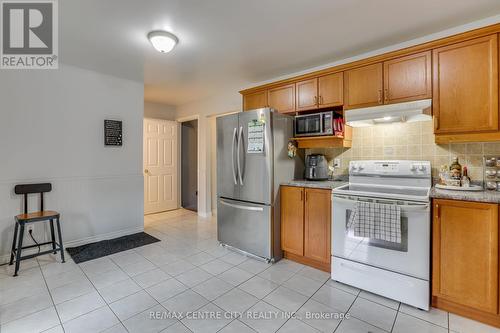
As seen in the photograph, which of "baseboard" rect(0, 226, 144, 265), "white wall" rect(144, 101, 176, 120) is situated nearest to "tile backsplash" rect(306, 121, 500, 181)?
"baseboard" rect(0, 226, 144, 265)

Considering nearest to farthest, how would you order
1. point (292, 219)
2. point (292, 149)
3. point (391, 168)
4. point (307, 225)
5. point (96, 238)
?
point (391, 168) < point (307, 225) < point (292, 219) < point (292, 149) < point (96, 238)

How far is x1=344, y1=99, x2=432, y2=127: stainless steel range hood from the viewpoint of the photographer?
6.79ft

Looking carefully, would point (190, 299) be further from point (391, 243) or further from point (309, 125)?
point (309, 125)

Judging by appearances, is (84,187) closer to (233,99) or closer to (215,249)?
(215,249)

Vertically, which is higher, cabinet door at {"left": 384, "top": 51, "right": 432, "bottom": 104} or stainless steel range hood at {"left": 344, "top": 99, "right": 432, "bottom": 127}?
cabinet door at {"left": 384, "top": 51, "right": 432, "bottom": 104}

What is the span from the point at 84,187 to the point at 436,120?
4.17 metres

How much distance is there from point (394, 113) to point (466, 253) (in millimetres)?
1224

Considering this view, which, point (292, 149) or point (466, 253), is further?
point (292, 149)

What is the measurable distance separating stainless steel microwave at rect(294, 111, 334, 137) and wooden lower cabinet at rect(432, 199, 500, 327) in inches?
49.0

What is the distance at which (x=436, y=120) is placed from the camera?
214cm

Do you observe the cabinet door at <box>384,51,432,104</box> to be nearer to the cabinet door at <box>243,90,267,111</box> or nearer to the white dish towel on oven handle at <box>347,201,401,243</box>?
the white dish towel on oven handle at <box>347,201,401,243</box>

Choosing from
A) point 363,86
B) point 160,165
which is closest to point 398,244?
point 363,86

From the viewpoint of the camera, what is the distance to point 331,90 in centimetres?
274

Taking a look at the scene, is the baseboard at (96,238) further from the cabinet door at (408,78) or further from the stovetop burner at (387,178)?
the cabinet door at (408,78)
